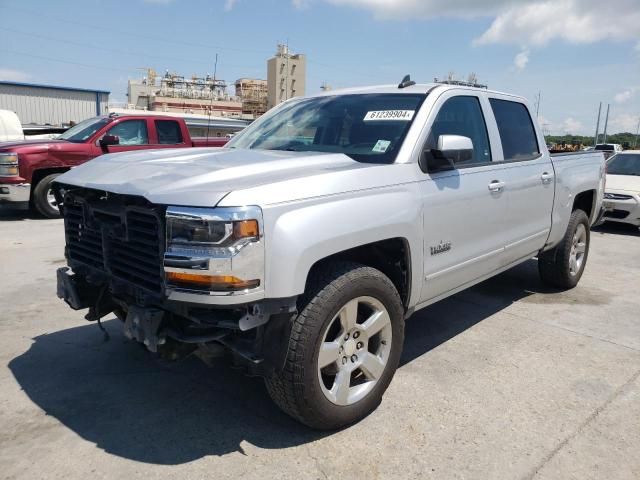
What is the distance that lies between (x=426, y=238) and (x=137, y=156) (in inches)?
73.9

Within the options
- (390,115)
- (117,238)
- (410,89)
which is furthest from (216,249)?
(410,89)

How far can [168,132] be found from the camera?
10.7 meters

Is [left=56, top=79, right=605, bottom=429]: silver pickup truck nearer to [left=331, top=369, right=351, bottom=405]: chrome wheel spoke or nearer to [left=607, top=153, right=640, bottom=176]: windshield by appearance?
[left=331, top=369, right=351, bottom=405]: chrome wheel spoke

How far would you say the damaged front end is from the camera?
7.43 feet

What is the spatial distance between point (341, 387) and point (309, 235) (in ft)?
2.91

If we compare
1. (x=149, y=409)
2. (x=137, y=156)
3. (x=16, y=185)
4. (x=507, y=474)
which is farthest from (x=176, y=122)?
(x=507, y=474)

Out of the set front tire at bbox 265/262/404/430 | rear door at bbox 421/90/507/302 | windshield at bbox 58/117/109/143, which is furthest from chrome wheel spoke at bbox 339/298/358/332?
windshield at bbox 58/117/109/143

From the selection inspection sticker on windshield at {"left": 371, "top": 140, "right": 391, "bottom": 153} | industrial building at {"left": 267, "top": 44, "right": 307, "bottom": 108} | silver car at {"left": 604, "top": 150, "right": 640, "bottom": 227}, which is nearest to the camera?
inspection sticker on windshield at {"left": 371, "top": 140, "right": 391, "bottom": 153}

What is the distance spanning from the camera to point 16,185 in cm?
908

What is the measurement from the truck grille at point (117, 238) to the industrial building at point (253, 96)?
47065mm

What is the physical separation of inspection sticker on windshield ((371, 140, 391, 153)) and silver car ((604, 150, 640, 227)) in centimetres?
730

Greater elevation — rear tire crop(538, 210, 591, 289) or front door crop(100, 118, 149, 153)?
front door crop(100, 118, 149, 153)

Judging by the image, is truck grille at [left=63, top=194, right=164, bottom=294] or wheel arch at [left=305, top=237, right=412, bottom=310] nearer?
truck grille at [left=63, top=194, right=164, bottom=294]

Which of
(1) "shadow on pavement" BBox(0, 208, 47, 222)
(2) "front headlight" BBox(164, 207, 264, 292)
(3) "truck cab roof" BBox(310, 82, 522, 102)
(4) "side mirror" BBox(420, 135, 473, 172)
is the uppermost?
(3) "truck cab roof" BBox(310, 82, 522, 102)
